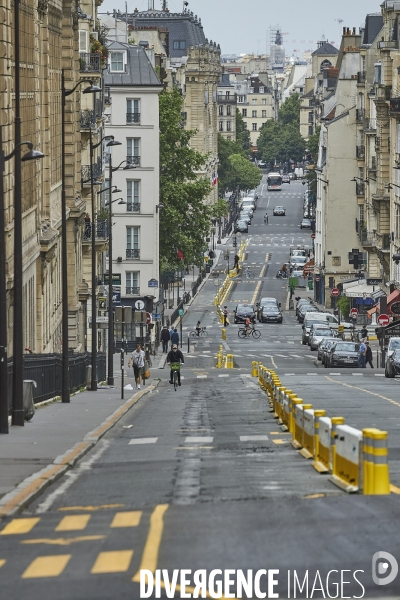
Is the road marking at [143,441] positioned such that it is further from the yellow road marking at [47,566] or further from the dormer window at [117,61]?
the dormer window at [117,61]

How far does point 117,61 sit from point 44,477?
73.9 meters

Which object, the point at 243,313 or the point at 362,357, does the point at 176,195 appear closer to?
the point at 243,313

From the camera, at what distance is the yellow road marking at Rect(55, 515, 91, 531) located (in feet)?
42.3

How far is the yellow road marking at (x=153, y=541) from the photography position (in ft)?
35.7

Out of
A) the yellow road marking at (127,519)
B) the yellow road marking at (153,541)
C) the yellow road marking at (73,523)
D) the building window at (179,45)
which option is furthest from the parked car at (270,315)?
the building window at (179,45)

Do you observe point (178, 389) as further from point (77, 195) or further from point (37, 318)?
point (77, 195)

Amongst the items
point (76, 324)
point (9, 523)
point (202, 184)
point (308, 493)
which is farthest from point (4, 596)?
point (202, 184)

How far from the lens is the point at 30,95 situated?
41.5 metres

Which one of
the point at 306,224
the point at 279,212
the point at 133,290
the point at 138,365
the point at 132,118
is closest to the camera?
the point at 138,365

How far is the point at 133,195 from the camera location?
88062 millimetres

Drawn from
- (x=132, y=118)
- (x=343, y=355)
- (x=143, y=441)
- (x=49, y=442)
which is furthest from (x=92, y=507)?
(x=132, y=118)

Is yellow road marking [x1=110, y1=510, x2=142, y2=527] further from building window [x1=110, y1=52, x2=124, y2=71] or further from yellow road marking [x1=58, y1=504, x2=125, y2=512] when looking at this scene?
building window [x1=110, y1=52, x2=124, y2=71]

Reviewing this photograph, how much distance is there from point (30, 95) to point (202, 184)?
57803 mm

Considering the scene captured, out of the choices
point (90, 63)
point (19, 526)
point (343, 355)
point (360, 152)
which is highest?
point (90, 63)
